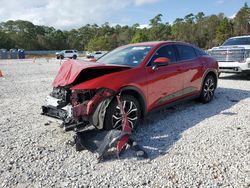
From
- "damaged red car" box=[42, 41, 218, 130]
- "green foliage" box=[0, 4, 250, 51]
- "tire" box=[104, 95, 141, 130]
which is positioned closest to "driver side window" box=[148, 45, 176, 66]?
"damaged red car" box=[42, 41, 218, 130]

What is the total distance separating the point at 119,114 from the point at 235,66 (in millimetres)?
7784

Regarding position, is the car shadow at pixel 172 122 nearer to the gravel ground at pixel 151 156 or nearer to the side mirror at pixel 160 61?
the gravel ground at pixel 151 156

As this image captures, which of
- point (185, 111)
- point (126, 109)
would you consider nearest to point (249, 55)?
point (185, 111)

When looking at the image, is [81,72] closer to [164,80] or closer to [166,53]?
[164,80]

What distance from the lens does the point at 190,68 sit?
6539 mm

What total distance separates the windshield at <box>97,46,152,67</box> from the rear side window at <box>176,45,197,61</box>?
1007mm

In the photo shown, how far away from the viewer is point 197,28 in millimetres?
85062

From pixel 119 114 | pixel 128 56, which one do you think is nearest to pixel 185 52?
pixel 128 56

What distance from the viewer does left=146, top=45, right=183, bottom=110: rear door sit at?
5.35 m

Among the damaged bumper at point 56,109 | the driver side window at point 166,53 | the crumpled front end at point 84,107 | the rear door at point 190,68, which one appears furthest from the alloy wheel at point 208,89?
the damaged bumper at point 56,109

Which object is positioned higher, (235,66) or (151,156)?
(235,66)

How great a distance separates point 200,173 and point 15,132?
3.45 meters

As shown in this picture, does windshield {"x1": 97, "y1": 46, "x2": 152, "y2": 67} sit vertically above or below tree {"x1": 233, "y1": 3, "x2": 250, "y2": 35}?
below

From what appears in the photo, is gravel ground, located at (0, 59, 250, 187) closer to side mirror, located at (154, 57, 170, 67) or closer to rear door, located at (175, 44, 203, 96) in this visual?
rear door, located at (175, 44, 203, 96)
